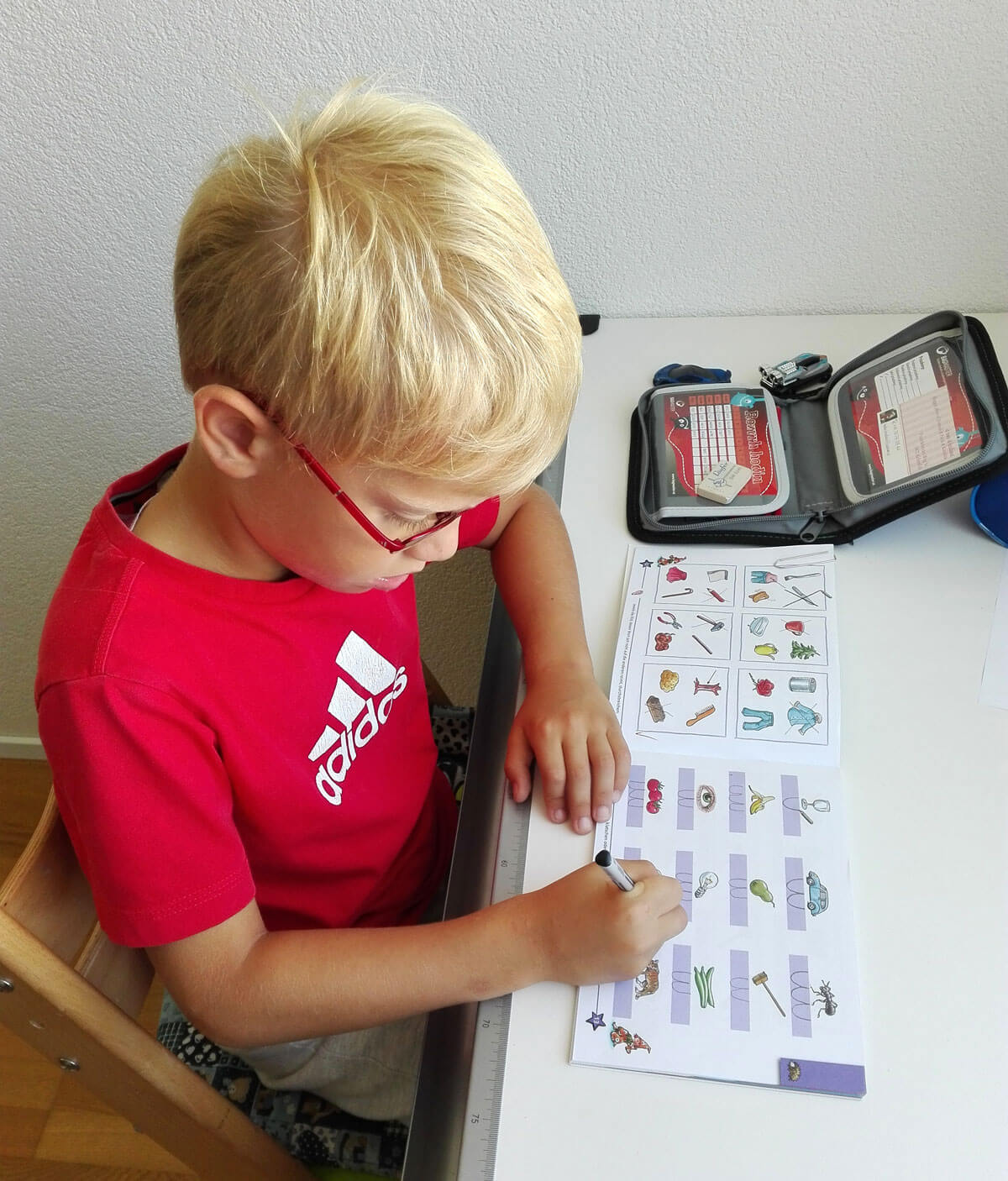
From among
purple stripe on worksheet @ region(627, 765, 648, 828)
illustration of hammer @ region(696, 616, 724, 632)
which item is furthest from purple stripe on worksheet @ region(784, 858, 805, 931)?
illustration of hammer @ region(696, 616, 724, 632)

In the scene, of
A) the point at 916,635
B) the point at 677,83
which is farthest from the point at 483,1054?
the point at 677,83

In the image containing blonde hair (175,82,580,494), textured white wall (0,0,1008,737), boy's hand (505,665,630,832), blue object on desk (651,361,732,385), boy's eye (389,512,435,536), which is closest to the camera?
blonde hair (175,82,580,494)

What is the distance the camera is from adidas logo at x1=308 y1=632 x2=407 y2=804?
2.43 ft

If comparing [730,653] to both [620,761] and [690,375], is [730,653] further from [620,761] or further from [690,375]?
[690,375]

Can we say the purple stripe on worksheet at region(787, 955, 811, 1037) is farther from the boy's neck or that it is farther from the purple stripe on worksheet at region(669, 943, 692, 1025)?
the boy's neck

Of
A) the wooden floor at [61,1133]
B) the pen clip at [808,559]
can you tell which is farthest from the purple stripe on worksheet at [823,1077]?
the wooden floor at [61,1133]

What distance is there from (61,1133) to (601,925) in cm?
109

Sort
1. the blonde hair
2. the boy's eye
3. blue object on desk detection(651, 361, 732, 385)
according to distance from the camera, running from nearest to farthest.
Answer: the blonde hair, the boy's eye, blue object on desk detection(651, 361, 732, 385)

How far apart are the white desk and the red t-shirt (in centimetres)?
19

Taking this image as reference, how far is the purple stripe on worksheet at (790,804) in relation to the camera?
666mm

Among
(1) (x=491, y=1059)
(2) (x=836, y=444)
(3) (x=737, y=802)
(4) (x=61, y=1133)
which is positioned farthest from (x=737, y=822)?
(4) (x=61, y=1133)

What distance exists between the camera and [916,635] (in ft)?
2.62

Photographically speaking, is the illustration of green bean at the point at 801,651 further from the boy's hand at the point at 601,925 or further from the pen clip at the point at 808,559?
the boy's hand at the point at 601,925

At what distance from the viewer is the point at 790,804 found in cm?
68
